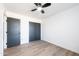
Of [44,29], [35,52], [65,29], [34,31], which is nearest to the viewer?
[35,52]

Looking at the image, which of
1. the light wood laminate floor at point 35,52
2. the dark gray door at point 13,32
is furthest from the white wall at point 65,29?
the dark gray door at point 13,32

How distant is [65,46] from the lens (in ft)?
11.9

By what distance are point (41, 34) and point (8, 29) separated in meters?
3.16

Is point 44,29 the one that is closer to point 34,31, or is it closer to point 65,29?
point 34,31

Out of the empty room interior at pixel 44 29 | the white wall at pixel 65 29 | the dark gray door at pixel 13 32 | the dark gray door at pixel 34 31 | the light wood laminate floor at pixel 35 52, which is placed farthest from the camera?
the dark gray door at pixel 34 31

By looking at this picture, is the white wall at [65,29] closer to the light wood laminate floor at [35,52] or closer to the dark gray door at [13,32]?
the light wood laminate floor at [35,52]

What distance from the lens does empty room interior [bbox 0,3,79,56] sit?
2.96 metres

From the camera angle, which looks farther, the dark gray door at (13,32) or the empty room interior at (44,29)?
the dark gray door at (13,32)

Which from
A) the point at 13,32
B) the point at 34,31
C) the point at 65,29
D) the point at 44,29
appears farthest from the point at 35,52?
the point at 44,29

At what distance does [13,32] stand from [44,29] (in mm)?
2690

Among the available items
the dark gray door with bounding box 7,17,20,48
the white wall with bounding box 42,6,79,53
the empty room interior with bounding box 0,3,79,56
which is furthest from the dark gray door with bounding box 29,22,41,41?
the dark gray door with bounding box 7,17,20,48

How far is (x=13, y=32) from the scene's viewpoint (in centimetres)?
375

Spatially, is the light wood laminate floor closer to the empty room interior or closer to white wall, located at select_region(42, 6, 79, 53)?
the empty room interior

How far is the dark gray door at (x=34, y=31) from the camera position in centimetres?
514
